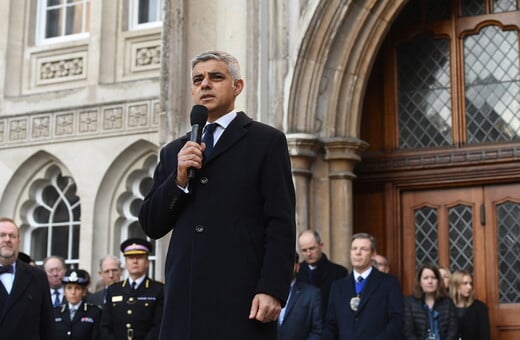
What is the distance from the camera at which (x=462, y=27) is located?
1038cm

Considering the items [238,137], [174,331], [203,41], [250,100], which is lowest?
[174,331]

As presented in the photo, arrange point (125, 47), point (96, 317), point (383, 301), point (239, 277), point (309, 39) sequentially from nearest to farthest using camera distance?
1. point (239, 277)
2. point (383, 301)
3. point (96, 317)
4. point (309, 39)
5. point (125, 47)

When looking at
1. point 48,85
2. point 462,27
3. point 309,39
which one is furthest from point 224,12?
point 48,85

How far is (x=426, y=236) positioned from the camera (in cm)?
1031

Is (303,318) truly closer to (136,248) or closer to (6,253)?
(136,248)

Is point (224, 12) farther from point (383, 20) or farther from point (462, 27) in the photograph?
point (462, 27)

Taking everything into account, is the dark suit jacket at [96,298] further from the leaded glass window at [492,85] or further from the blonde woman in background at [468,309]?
the leaded glass window at [492,85]

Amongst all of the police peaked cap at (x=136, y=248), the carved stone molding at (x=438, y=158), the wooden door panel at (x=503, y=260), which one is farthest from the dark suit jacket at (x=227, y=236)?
the carved stone molding at (x=438, y=158)

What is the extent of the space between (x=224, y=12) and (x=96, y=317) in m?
3.60

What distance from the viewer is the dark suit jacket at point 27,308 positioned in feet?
20.5

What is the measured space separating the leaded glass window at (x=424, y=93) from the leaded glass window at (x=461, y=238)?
0.76m

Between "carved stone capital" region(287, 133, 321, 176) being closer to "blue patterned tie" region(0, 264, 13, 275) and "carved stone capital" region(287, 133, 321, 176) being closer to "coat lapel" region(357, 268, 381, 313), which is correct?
"coat lapel" region(357, 268, 381, 313)

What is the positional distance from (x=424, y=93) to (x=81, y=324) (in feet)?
14.3

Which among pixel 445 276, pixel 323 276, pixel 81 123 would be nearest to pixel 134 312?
pixel 323 276
